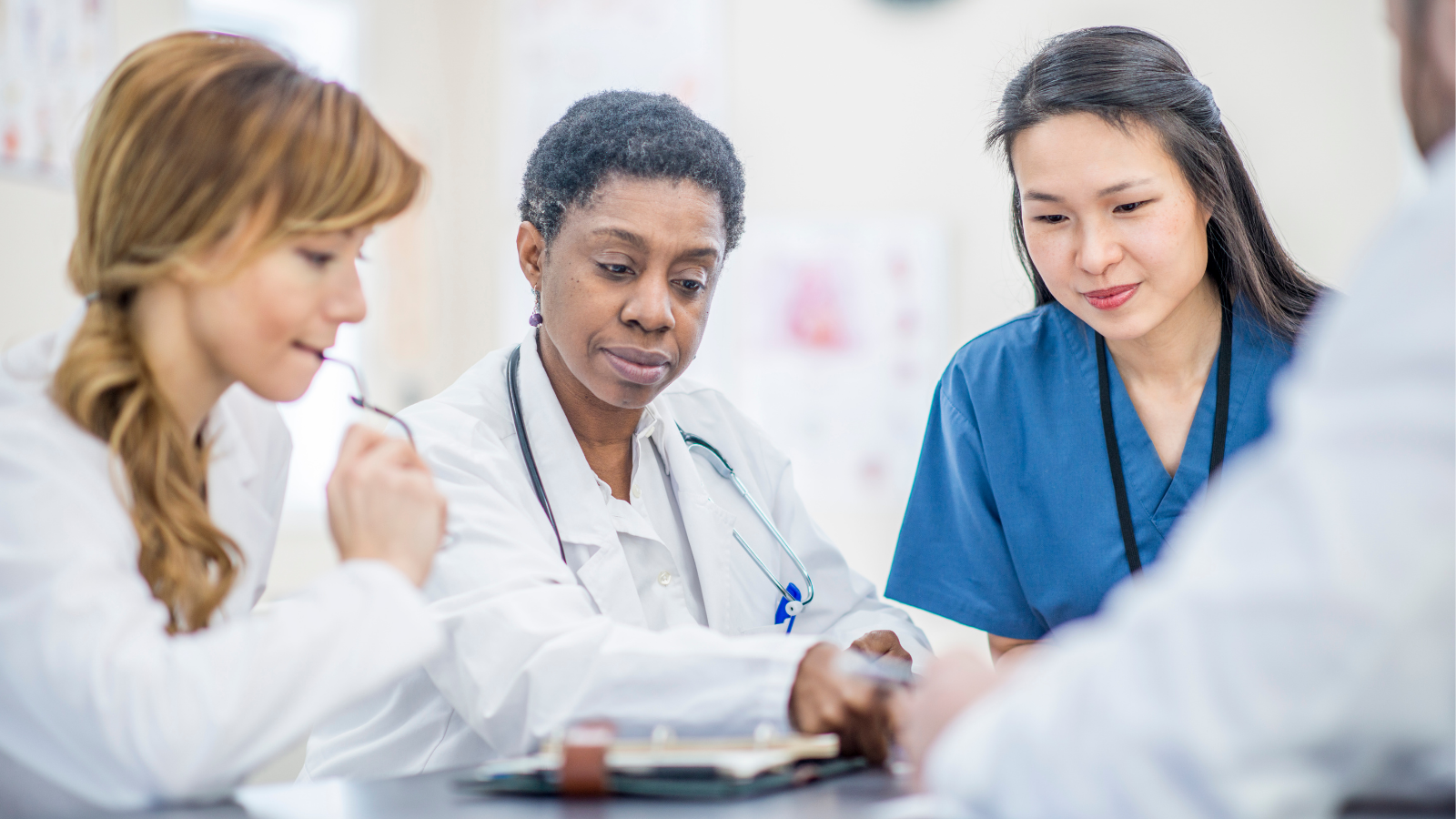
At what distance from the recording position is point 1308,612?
1.76 feet

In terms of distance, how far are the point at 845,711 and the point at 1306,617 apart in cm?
48

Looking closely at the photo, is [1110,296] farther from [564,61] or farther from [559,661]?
[564,61]

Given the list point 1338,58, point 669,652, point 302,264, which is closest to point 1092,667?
point 669,652

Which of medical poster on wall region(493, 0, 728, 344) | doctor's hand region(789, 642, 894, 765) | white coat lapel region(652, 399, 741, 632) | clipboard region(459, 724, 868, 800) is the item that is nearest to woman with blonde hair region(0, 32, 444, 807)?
clipboard region(459, 724, 868, 800)

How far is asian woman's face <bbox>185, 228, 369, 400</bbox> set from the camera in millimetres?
912

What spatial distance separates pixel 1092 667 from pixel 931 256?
2.97 metres

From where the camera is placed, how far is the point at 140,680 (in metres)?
0.75

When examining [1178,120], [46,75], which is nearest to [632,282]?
[1178,120]

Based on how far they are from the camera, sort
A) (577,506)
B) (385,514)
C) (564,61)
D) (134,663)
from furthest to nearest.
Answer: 1. (564,61)
2. (577,506)
3. (385,514)
4. (134,663)

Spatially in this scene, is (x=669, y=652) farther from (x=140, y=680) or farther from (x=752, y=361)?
(x=752, y=361)

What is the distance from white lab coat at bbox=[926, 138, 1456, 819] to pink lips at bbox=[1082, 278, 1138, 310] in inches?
31.4

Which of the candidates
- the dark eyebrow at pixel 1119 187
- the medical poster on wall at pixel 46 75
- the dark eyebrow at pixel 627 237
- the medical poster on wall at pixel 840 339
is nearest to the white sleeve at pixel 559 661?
the dark eyebrow at pixel 627 237

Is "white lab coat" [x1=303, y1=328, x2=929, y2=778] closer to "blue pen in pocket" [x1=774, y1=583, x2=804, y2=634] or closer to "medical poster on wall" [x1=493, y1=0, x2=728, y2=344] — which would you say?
"blue pen in pocket" [x1=774, y1=583, x2=804, y2=634]

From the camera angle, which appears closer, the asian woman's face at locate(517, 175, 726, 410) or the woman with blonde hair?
the woman with blonde hair
